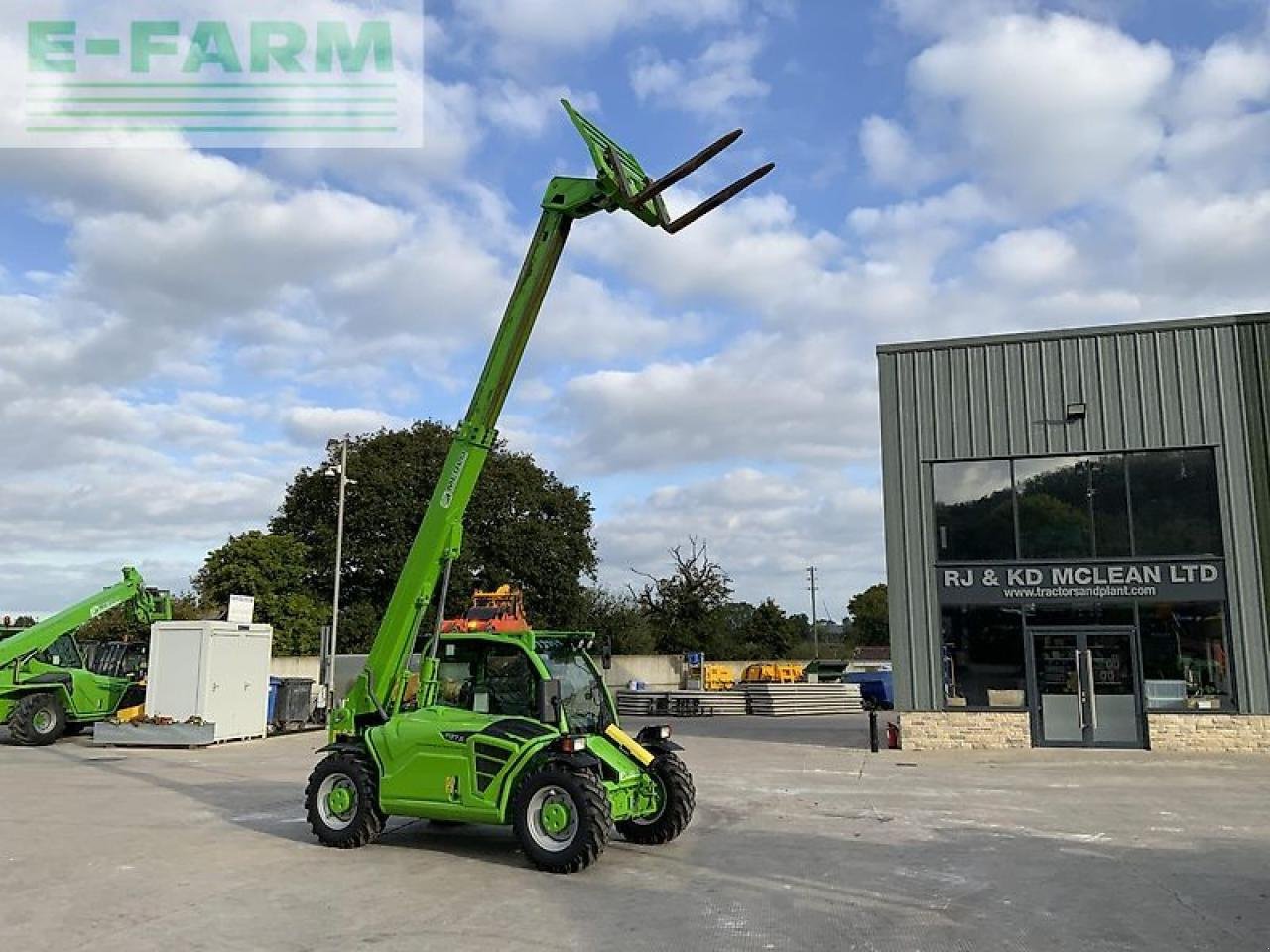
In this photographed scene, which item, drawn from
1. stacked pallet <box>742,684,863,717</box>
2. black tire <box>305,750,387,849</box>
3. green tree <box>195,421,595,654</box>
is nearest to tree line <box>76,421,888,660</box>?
green tree <box>195,421,595,654</box>

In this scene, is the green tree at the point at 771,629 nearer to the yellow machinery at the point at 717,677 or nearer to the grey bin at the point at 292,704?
the yellow machinery at the point at 717,677

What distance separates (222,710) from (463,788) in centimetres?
1469

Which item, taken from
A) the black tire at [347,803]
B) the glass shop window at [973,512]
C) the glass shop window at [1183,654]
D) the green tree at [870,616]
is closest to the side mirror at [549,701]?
the black tire at [347,803]

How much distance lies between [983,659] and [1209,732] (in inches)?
153

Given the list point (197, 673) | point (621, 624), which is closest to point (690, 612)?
point (621, 624)

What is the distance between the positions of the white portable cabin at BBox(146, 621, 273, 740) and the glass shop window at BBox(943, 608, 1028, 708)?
571 inches

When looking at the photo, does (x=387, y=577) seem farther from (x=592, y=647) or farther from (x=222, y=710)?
(x=592, y=647)

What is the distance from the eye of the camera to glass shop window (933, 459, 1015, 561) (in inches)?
784

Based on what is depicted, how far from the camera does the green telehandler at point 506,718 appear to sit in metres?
9.10

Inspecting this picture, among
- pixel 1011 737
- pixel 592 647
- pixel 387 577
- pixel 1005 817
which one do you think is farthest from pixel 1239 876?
pixel 387 577

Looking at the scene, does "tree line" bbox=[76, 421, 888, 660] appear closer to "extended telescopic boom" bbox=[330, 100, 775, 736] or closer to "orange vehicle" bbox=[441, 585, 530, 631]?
"orange vehicle" bbox=[441, 585, 530, 631]

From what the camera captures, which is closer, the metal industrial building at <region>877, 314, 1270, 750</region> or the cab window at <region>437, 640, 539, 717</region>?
the cab window at <region>437, 640, 539, 717</region>

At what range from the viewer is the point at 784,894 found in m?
8.19

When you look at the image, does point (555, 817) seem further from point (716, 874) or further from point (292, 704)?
point (292, 704)
